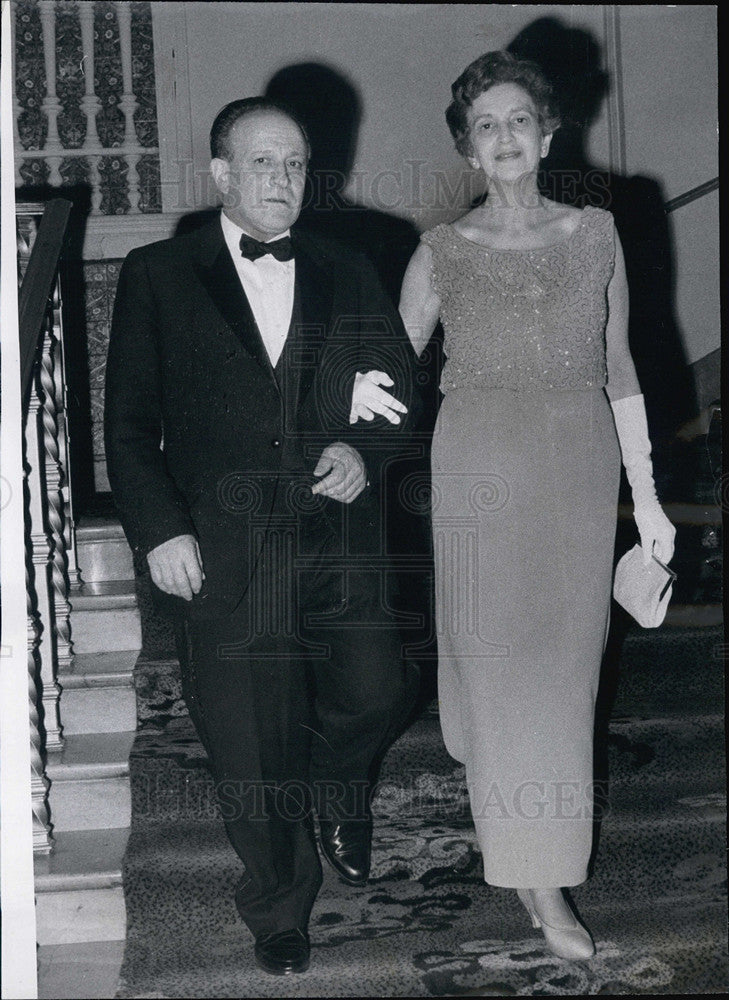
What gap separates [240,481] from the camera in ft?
7.22

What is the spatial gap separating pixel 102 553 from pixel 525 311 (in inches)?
49.1

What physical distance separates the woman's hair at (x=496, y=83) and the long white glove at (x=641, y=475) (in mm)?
609

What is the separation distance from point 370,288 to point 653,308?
111 cm

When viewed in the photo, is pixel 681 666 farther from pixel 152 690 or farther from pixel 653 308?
pixel 152 690

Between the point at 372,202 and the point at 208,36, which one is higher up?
the point at 208,36

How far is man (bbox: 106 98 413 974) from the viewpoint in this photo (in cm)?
217

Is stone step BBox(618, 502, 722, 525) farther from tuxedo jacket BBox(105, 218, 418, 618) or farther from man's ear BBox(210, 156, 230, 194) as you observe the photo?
man's ear BBox(210, 156, 230, 194)

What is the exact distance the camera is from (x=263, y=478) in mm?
2207

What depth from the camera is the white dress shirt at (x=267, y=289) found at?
2.22 metres

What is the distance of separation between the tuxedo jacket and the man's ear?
0.27ft

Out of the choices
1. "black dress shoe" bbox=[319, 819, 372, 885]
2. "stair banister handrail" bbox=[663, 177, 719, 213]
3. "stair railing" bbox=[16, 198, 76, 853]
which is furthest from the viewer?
"stair banister handrail" bbox=[663, 177, 719, 213]

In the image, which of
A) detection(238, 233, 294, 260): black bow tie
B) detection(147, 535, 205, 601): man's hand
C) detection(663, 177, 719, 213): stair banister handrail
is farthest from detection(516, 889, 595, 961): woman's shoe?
detection(663, 177, 719, 213): stair banister handrail

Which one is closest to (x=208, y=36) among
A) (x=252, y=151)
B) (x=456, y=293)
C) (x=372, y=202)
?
(x=252, y=151)

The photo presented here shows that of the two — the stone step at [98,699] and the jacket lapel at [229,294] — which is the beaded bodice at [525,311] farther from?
the stone step at [98,699]
